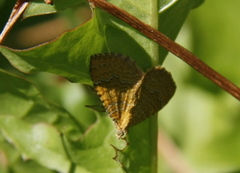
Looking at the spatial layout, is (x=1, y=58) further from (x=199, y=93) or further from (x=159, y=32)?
(x=159, y=32)

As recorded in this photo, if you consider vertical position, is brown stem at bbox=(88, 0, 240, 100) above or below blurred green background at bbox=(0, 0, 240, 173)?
above

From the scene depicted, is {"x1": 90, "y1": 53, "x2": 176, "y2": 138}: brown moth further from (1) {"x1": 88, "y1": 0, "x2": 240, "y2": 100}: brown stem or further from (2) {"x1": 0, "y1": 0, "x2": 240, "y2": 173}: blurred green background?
(2) {"x1": 0, "y1": 0, "x2": 240, "y2": 173}: blurred green background

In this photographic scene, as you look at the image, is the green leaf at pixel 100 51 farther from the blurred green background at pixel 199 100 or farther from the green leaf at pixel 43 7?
the blurred green background at pixel 199 100

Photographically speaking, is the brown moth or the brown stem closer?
the brown stem

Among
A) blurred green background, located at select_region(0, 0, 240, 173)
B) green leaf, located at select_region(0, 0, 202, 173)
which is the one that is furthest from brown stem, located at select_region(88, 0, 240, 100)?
blurred green background, located at select_region(0, 0, 240, 173)

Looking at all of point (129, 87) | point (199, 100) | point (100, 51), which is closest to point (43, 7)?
point (100, 51)

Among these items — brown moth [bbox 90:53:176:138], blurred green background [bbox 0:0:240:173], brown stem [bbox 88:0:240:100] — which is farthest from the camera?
blurred green background [bbox 0:0:240:173]
